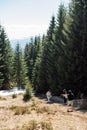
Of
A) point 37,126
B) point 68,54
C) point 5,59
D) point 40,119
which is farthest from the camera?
point 5,59

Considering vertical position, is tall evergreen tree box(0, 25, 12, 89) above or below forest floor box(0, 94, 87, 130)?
above

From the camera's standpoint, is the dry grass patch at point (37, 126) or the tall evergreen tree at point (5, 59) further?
the tall evergreen tree at point (5, 59)

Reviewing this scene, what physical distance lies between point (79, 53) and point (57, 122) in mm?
17858

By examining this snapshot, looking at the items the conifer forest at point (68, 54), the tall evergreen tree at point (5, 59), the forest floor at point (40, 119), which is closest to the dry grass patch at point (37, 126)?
the forest floor at point (40, 119)

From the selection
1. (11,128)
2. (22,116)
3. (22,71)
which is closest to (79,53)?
(22,116)

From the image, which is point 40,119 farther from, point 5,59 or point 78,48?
point 5,59

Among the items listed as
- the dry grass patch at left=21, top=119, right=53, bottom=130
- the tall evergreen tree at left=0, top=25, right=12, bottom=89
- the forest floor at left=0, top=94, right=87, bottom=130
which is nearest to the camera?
the dry grass patch at left=21, top=119, right=53, bottom=130

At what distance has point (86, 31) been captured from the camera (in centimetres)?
3275

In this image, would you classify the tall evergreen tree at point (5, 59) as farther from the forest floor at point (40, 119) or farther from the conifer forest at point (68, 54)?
the forest floor at point (40, 119)

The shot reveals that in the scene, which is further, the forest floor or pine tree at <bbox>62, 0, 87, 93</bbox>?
pine tree at <bbox>62, 0, 87, 93</bbox>

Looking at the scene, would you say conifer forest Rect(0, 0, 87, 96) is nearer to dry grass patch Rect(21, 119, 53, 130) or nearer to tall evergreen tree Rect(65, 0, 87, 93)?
tall evergreen tree Rect(65, 0, 87, 93)

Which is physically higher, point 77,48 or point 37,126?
point 77,48

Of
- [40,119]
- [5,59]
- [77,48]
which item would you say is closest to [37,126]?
[40,119]

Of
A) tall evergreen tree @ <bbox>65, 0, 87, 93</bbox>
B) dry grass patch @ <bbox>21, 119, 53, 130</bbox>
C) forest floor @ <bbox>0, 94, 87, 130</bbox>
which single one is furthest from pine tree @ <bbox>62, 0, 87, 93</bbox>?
dry grass patch @ <bbox>21, 119, 53, 130</bbox>
